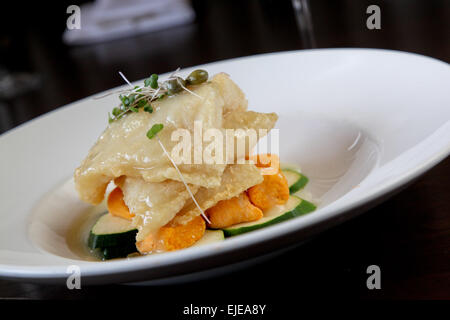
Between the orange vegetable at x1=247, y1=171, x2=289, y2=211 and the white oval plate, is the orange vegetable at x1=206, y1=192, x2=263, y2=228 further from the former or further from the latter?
the white oval plate

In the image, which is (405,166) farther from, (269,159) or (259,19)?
(259,19)

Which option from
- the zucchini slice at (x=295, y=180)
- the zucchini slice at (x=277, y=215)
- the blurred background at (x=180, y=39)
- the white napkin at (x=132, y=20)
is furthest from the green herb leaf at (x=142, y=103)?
the white napkin at (x=132, y=20)

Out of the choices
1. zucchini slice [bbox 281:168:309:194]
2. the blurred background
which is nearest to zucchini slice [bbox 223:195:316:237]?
zucchini slice [bbox 281:168:309:194]

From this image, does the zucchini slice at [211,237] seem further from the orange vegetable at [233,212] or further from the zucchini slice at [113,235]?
the zucchini slice at [113,235]

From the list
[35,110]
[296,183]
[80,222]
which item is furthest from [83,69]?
[296,183]

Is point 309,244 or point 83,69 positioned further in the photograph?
point 83,69

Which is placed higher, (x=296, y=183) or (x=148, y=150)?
(x=148, y=150)

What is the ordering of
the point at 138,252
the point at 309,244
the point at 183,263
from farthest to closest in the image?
the point at 138,252
the point at 309,244
the point at 183,263
